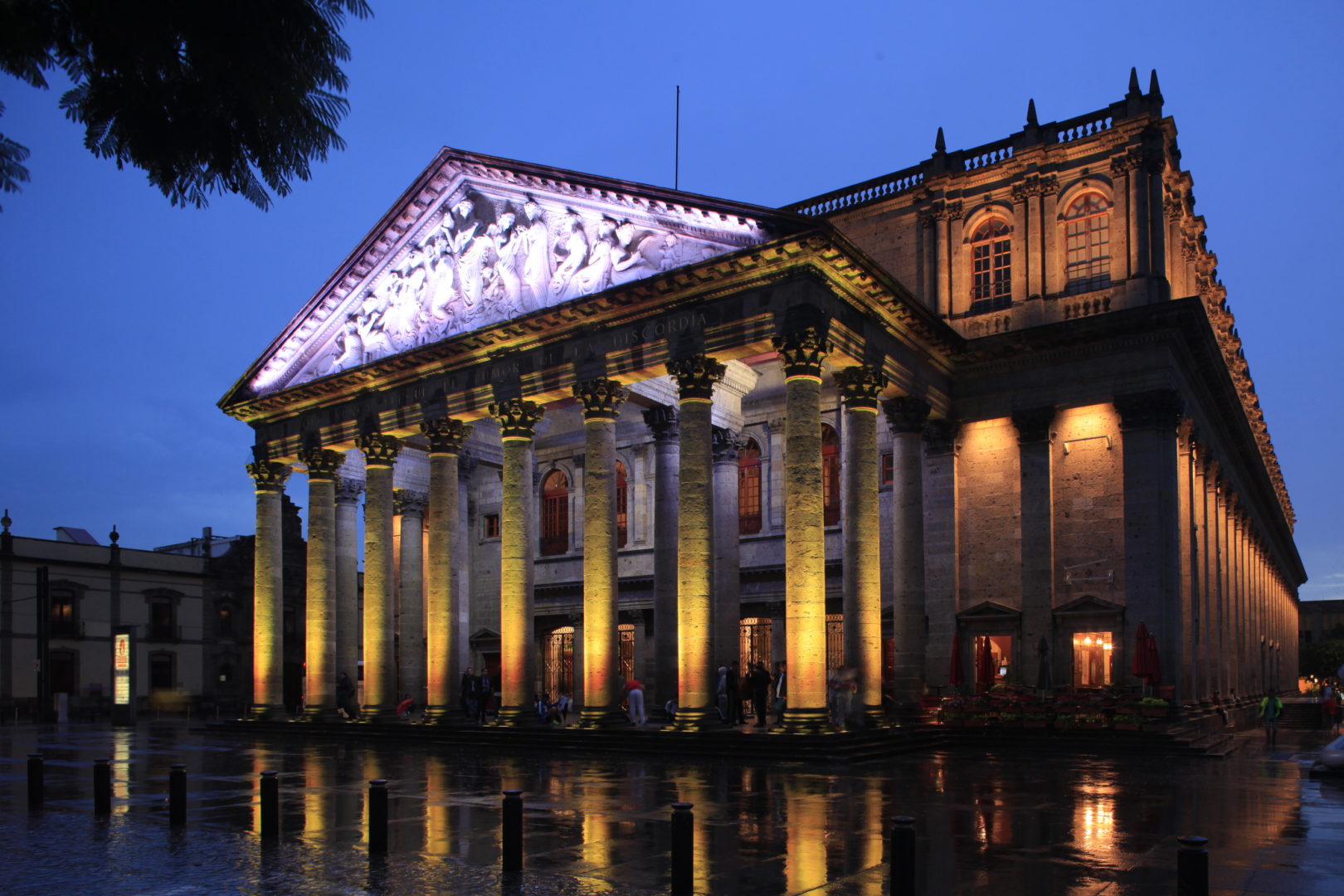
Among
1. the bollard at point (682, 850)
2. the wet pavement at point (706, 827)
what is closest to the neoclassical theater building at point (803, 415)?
the wet pavement at point (706, 827)

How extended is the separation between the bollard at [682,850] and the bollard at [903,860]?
1664mm

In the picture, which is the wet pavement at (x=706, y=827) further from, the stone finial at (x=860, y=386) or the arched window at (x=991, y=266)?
the arched window at (x=991, y=266)

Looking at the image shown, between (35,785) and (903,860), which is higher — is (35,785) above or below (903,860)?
below

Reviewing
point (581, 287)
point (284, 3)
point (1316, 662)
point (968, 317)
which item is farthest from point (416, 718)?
point (1316, 662)

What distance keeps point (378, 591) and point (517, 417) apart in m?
6.96

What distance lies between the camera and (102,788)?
1489cm

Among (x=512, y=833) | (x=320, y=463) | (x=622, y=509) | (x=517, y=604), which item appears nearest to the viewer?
(x=512, y=833)

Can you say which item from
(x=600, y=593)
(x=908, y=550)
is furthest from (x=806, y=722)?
(x=908, y=550)

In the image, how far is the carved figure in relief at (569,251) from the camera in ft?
92.0

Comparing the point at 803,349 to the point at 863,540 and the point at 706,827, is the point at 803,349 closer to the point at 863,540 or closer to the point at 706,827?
the point at 863,540

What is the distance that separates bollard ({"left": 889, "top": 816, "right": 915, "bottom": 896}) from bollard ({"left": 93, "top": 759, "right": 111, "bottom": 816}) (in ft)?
36.7

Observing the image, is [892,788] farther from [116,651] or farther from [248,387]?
[116,651]

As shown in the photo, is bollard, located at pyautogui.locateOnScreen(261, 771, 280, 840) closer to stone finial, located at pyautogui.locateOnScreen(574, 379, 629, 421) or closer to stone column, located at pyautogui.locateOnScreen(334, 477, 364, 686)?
stone finial, located at pyautogui.locateOnScreen(574, 379, 629, 421)

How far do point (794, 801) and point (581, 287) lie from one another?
610 inches
